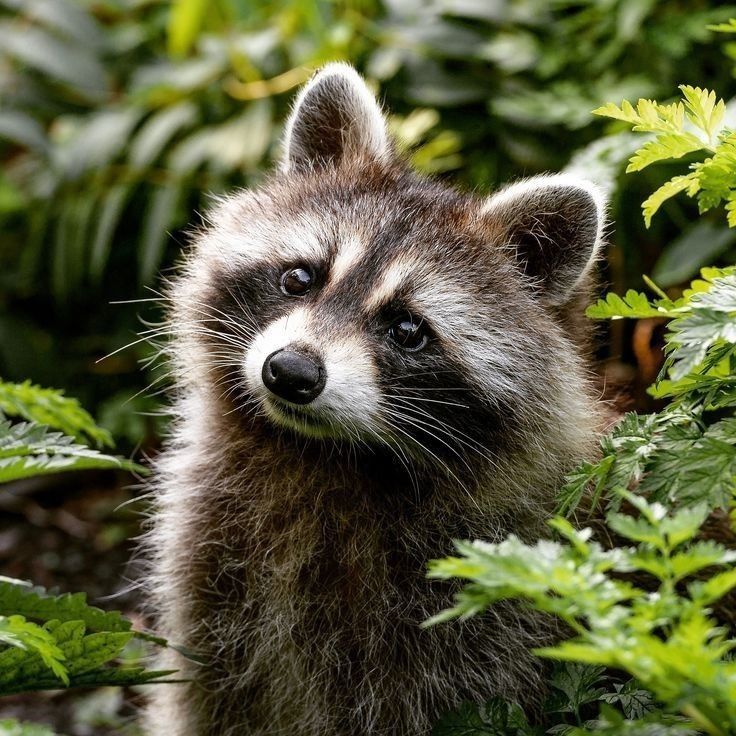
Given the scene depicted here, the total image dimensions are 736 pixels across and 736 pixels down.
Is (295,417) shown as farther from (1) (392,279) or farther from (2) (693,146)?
(2) (693,146)

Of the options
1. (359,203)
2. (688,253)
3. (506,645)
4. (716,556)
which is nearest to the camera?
(716,556)

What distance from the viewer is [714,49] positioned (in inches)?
213

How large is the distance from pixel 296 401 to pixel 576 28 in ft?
10.7

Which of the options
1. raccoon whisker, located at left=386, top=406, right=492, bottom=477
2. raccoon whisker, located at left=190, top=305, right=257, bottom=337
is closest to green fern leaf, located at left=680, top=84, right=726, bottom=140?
raccoon whisker, located at left=386, top=406, right=492, bottom=477

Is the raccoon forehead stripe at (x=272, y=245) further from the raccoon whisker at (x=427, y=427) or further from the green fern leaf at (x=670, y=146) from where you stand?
the green fern leaf at (x=670, y=146)

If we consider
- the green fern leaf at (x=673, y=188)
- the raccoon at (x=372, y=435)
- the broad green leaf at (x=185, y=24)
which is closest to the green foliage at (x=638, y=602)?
the green fern leaf at (x=673, y=188)

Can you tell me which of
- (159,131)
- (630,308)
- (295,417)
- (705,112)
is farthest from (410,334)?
(159,131)

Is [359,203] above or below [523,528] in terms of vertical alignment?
above

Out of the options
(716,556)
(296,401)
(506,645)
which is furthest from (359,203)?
(716,556)

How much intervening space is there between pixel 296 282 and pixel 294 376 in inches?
19.5

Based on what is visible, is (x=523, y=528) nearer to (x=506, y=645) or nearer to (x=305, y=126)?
(x=506, y=645)

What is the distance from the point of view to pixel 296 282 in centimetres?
336

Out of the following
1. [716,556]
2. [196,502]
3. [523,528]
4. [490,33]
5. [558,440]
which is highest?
[490,33]

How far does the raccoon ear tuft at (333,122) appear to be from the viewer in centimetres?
371
